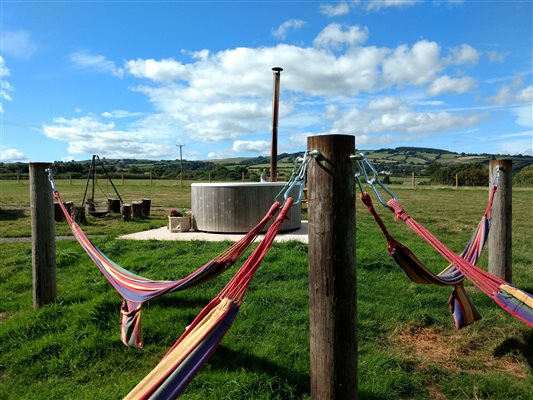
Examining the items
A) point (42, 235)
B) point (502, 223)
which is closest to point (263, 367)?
point (42, 235)

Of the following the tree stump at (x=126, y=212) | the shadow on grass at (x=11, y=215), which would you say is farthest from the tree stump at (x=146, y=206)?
the shadow on grass at (x=11, y=215)

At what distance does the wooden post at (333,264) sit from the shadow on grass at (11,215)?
1232 cm

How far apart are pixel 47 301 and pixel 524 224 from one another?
11.1 m

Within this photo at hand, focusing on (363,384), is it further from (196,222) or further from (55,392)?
(196,222)

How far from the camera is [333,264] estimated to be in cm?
195

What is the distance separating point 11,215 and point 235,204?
26.0ft

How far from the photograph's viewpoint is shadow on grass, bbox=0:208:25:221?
1225cm

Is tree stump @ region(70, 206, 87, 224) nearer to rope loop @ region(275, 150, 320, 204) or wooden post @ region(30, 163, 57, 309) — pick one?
wooden post @ region(30, 163, 57, 309)

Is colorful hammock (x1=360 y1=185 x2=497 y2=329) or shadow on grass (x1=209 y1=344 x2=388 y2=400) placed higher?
colorful hammock (x1=360 y1=185 x2=497 y2=329)

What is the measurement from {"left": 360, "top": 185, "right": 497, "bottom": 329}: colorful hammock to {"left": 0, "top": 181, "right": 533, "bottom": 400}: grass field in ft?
0.93

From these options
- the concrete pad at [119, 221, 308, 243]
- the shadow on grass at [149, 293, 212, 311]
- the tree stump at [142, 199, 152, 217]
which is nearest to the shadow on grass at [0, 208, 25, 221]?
the tree stump at [142, 199, 152, 217]

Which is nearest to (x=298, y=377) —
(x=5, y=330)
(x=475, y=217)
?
(x=5, y=330)

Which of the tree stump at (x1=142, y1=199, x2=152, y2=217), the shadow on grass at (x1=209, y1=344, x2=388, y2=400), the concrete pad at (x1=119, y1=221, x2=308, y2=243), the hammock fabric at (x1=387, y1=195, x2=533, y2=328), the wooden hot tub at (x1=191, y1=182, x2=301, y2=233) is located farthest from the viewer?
the tree stump at (x1=142, y1=199, x2=152, y2=217)

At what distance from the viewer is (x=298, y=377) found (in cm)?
303
